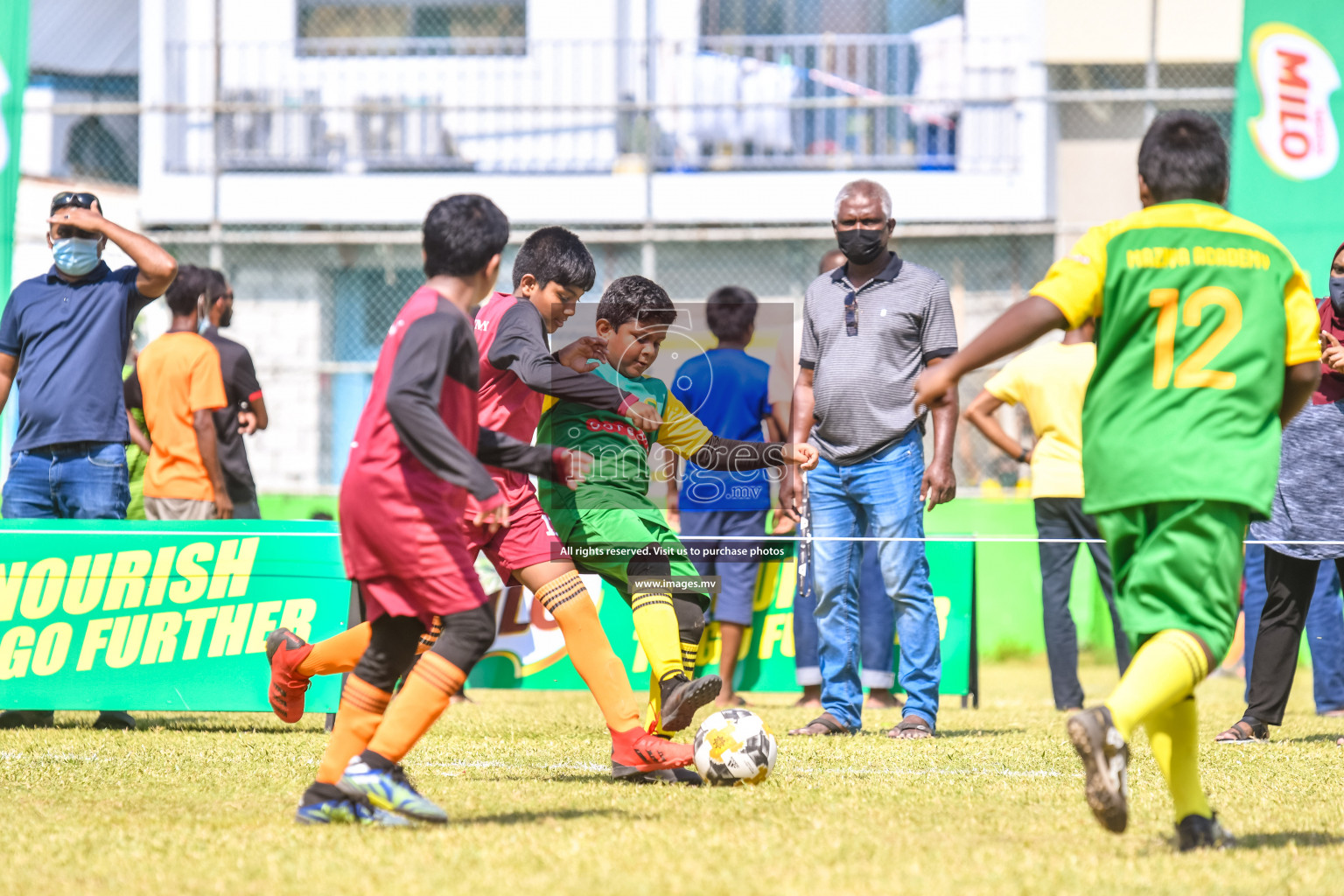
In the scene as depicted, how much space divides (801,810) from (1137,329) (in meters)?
1.71

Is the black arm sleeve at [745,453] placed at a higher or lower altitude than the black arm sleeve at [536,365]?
lower

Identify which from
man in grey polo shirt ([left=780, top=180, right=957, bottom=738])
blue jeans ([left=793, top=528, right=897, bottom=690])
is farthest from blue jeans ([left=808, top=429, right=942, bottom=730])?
blue jeans ([left=793, top=528, right=897, bottom=690])

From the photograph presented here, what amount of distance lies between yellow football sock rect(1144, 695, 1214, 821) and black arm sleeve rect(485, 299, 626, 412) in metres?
2.23

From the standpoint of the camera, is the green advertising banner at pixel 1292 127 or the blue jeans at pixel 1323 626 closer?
the blue jeans at pixel 1323 626

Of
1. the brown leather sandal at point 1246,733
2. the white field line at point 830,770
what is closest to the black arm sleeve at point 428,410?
the white field line at point 830,770

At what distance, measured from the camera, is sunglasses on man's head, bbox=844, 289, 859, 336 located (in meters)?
6.91

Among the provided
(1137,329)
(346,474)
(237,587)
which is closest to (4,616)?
(237,587)

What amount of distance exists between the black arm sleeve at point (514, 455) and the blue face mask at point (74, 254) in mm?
3157

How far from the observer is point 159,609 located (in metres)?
6.89

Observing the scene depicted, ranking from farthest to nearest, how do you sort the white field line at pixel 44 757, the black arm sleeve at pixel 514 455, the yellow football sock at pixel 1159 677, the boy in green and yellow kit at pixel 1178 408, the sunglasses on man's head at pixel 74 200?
the sunglasses on man's head at pixel 74 200
the white field line at pixel 44 757
the black arm sleeve at pixel 514 455
the boy in green and yellow kit at pixel 1178 408
the yellow football sock at pixel 1159 677

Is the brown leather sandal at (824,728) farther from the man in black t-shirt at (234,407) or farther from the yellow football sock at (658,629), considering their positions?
the man in black t-shirt at (234,407)

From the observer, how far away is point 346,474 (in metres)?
4.22

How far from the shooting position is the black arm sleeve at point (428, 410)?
393 centimetres

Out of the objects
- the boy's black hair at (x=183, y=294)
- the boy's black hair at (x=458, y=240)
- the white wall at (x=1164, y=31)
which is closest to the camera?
the boy's black hair at (x=458, y=240)
